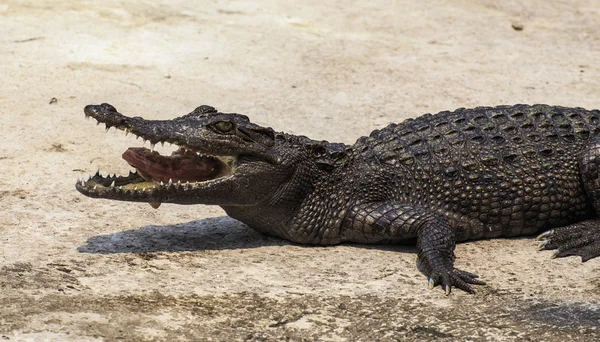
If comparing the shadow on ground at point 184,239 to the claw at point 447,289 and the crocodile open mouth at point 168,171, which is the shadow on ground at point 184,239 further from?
the claw at point 447,289

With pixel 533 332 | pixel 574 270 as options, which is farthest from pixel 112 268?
pixel 574 270

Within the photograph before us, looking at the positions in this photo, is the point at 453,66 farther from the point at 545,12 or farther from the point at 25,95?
the point at 25,95

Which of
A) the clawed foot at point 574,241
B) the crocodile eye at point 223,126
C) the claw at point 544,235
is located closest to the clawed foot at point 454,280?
the clawed foot at point 574,241

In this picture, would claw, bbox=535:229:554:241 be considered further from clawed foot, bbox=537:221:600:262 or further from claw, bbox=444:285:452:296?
claw, bbox=444:285:452:296

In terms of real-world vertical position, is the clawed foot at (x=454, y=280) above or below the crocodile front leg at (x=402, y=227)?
below

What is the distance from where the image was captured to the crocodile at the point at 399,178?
587 cm

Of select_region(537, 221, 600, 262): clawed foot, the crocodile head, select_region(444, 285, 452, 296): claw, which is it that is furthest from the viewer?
select_region(537, 221, 600, 262): clawed foot

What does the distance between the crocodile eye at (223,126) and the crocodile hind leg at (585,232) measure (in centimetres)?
217

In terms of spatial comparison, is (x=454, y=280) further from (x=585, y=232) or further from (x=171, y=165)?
(x=171, y=165)

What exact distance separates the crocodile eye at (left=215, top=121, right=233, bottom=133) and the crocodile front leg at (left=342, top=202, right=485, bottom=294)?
37.7 inches

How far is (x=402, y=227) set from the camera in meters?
6.04

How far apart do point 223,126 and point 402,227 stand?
4.27 ft

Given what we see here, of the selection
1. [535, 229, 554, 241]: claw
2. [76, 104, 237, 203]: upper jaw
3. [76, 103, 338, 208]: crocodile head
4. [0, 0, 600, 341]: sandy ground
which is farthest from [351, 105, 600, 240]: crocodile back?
[76, 104, 237, 203]: upper jaw

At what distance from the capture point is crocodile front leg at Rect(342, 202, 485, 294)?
5.87 m
